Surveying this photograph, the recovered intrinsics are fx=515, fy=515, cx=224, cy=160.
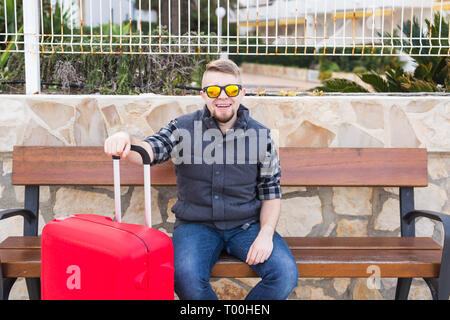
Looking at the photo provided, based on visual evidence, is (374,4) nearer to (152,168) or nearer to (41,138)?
(152,168)

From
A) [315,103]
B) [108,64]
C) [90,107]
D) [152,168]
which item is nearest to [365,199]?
[315,103]

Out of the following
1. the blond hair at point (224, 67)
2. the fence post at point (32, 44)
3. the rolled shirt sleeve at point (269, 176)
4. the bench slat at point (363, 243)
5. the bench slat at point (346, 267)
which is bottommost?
the bench slat at point (346, 267)

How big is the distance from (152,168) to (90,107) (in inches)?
24.4

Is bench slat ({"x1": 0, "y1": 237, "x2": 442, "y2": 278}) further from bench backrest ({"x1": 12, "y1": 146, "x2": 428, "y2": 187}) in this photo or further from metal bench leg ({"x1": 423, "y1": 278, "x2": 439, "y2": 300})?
bench backrest ({"x1": 12, "y1": 146, "x2": 428, "y2": 187})

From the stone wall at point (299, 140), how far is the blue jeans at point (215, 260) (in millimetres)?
773

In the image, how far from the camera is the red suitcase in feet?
6.91

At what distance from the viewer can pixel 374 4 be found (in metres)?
3.89

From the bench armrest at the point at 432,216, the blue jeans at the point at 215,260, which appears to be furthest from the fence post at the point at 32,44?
the bench armrest at the point at 432,216

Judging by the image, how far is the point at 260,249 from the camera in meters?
2.63

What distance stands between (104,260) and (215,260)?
2.43 feet

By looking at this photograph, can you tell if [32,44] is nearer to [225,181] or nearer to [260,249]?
[225,181]

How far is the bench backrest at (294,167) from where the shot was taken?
323 cm

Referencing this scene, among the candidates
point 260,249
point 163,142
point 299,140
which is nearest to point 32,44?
point 163,142

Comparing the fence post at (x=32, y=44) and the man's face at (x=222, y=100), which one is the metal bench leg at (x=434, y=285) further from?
the fence post at (x=32, y=44)
